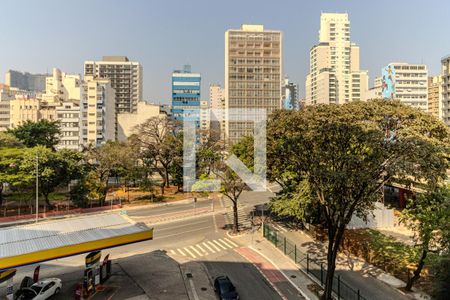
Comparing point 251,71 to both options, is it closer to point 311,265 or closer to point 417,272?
point 311,265

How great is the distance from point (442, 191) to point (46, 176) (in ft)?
150

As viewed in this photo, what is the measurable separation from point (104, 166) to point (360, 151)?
4454 centimetres

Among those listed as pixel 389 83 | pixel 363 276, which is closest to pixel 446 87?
pixel 389 83

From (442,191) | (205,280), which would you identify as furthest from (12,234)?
(442,191)

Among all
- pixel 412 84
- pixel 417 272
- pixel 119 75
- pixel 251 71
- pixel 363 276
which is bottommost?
pixel 363 276

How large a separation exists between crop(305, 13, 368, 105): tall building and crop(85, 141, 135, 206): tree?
398ft

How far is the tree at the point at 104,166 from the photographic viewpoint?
161 feet

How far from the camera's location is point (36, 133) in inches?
2682

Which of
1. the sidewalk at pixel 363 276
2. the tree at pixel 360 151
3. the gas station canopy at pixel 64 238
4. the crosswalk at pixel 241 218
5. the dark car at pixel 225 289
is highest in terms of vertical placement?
the tree at pixel 360 151

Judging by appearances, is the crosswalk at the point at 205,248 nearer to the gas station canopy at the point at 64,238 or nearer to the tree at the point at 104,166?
the gas station canopy at the point at 64,238

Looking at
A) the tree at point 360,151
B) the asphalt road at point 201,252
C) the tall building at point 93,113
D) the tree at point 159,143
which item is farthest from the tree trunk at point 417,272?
the tall building at point 93,113

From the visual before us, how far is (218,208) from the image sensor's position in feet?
168

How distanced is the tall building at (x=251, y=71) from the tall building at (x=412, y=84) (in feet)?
175

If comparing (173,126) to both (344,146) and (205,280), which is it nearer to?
(205,280)
